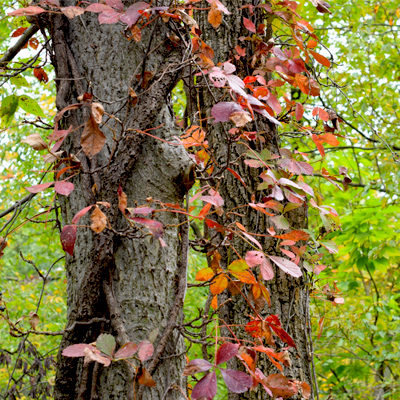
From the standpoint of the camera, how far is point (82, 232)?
117 centimetres

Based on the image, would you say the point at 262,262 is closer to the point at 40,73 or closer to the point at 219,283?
the point at 219,283

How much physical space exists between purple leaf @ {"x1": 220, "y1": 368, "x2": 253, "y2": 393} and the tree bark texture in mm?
760

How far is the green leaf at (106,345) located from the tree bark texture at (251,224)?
921 millimetres

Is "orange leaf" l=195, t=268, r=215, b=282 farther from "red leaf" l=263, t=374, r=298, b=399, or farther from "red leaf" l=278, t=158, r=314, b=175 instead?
"red leaf" l=278, t=158, r=314, b=175

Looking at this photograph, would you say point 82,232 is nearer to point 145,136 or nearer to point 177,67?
point 145,136

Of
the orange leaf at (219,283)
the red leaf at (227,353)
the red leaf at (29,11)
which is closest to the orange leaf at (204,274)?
the orange leaf at (219,283)

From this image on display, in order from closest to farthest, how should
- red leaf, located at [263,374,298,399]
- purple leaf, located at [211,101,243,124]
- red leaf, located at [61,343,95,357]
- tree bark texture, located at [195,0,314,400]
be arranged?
1. red leaf, located at [61,343,95,357]
2. purple leaf, located at [211,101,243,124]
3. red leaf, located at [263,374,298,399]
4. tree bark texture, located at [195,0,314,400]

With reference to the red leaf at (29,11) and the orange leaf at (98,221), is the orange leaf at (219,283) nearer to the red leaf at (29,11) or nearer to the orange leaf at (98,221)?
the orange leaf at (98,221)

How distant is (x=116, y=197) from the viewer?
1.12m

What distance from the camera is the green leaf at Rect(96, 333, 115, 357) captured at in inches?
34.3

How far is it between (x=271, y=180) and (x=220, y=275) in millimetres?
362

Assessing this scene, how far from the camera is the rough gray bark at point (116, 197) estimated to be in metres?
1.08

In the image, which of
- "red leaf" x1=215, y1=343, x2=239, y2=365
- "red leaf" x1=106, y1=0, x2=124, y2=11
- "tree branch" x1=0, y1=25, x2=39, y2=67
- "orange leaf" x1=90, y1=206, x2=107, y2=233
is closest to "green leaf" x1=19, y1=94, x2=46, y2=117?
"tree branch" x1=0, y1=25, x2=39, y2=67

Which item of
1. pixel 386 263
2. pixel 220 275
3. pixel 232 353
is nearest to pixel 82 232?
pixel 220 275
